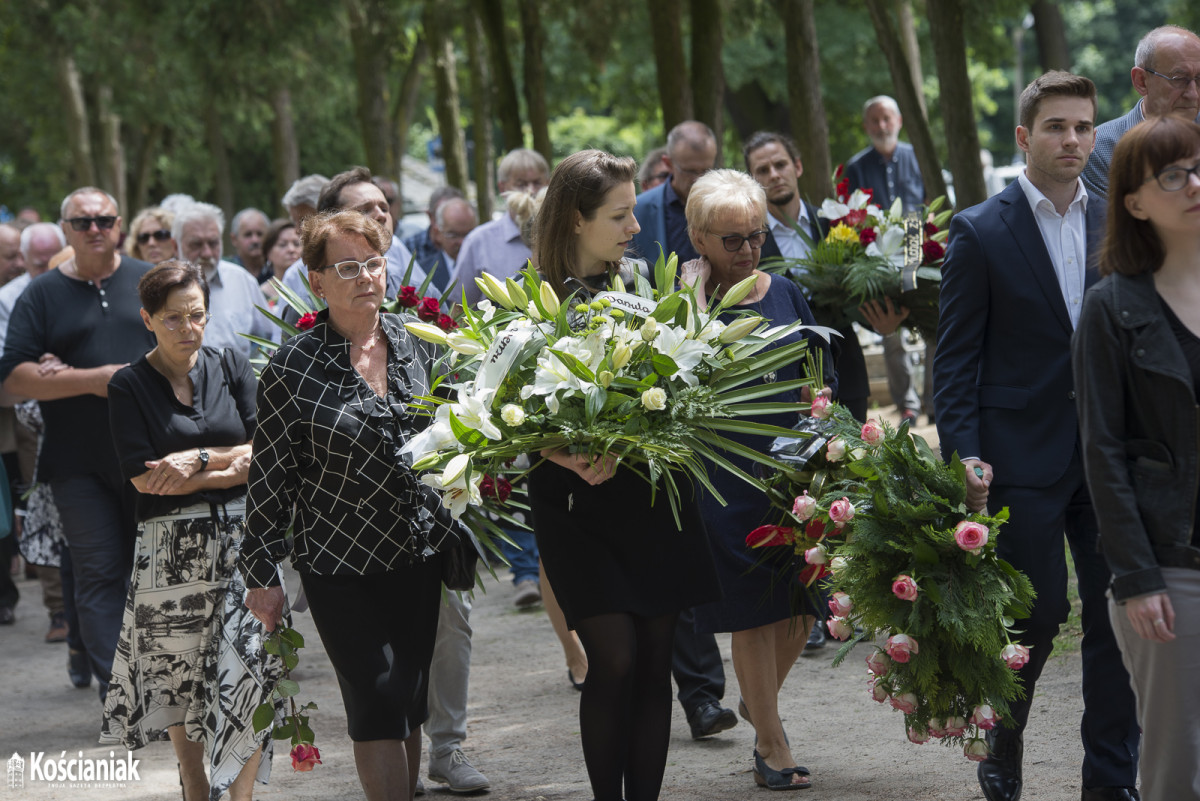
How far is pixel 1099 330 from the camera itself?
3617 mm

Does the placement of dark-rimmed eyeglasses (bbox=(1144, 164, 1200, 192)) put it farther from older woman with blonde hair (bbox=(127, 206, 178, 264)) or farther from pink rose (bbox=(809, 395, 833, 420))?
older woman with blonde hair (bbox=(127, 206, 178, 264))

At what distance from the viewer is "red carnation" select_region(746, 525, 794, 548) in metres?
4.99

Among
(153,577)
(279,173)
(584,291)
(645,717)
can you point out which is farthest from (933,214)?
(279,173)

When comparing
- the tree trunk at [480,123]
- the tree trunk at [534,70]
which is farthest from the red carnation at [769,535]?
the tree trunk at [480,123]

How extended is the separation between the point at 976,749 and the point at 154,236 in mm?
6281

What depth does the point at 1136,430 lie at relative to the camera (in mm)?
3643

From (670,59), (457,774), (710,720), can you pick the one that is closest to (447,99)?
(670,59)

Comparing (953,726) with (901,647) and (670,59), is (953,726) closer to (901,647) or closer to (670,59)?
(901,647)

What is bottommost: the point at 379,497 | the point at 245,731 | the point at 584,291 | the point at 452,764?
the point at 452,764

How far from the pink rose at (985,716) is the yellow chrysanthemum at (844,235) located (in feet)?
10.1

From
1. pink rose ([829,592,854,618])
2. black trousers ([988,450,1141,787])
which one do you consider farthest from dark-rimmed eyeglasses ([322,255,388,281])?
black trousers ([988,450,1141,787])

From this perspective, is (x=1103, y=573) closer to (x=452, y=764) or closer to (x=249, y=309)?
(x=452, y=764)

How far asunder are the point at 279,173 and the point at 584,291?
18.6 m

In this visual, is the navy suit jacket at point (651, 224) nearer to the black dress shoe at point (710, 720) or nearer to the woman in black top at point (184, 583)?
the black dress shoe at point (710, 720)
